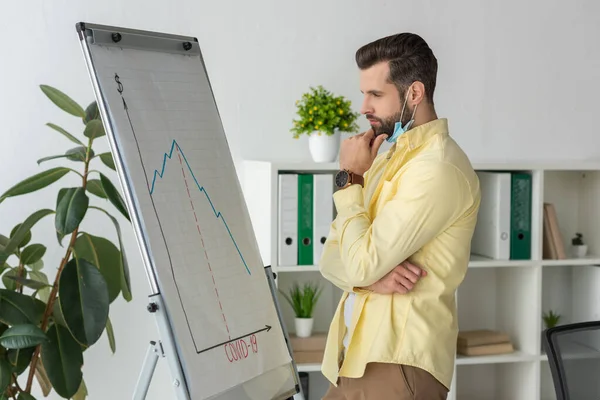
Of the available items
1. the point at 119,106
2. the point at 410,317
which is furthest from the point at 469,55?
the point at 119,106

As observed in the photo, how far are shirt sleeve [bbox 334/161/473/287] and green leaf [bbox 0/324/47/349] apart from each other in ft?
3.23

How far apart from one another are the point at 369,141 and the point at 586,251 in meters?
1.80

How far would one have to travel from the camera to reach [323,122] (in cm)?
317

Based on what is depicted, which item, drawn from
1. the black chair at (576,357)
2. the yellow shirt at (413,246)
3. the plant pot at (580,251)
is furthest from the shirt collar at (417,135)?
the plant pot at (580,251)

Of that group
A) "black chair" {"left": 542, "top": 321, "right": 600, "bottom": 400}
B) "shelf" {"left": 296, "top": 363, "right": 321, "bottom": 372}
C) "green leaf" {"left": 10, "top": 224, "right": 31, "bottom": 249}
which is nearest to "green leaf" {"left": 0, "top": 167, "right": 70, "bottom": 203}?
"green leaf" {"left": 10, "top": 224, "right": 31, "bottom": 249}

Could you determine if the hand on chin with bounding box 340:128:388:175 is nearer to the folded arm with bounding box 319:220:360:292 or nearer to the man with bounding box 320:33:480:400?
the man with bounding box 320:33:480:400

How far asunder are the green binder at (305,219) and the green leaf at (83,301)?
842 millimetres

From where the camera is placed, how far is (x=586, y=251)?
11.9 ft

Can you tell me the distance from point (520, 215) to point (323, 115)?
2.94 feet

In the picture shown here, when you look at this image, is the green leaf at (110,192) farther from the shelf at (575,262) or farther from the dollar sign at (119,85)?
the shelf at (575,262)

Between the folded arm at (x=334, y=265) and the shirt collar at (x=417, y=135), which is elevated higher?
the shirt collar at (x=417, y=135)

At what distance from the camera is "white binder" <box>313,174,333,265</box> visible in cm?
317

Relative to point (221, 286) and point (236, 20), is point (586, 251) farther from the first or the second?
point (221, 286)

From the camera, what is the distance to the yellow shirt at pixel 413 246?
80.5 inches
